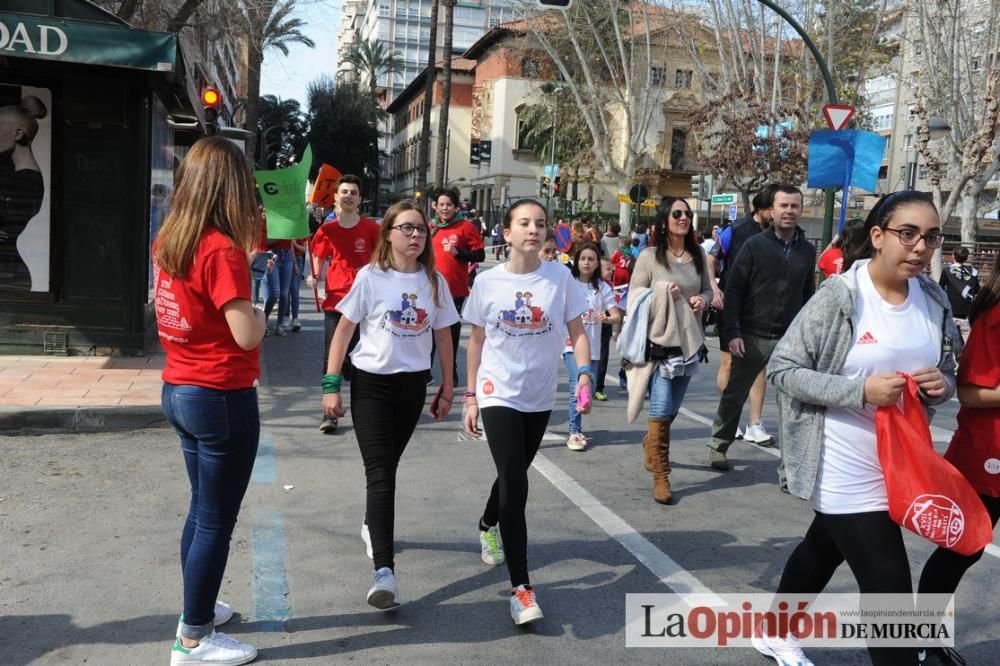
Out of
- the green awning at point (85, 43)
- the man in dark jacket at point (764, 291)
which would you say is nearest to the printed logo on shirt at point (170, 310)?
the man in dark jacket at point (764, 291)

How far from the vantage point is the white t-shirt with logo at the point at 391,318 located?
14.4 ft

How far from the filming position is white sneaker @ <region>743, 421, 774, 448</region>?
7.89 metres

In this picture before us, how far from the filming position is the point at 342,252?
8219mm

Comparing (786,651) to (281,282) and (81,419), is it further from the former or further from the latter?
(281,282)

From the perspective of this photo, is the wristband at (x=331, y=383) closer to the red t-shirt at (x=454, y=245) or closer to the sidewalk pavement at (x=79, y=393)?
the sidewalk pavement at (x=79, y=393)

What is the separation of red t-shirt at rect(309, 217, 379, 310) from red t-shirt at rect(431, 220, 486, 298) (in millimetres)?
783

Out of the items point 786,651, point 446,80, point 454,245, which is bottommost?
point 786,651

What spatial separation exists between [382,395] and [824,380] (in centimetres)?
201

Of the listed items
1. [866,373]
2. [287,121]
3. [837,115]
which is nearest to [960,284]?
[837,115]

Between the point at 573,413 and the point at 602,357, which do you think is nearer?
the point at 573,413

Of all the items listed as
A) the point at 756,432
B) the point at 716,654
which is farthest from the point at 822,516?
the point at 756,432

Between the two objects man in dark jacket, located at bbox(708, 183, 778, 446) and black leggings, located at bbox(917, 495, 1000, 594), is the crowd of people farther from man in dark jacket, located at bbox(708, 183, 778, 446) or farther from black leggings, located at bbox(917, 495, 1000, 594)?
man in dark jacket, located at bbox(708, 183, 778, 446)

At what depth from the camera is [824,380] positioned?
313 cm

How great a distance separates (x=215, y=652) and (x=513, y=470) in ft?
4.45
